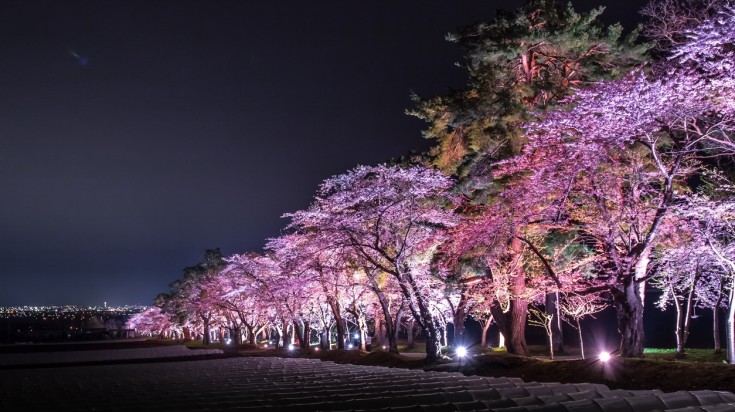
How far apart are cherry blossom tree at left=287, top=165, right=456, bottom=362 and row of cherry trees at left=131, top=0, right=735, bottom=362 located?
0.09m

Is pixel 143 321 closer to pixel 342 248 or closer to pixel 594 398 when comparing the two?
pixel 342 248

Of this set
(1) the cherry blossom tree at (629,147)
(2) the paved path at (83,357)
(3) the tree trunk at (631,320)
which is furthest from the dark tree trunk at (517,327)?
(2) the paved path at (83,357)

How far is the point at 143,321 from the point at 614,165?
444 ft

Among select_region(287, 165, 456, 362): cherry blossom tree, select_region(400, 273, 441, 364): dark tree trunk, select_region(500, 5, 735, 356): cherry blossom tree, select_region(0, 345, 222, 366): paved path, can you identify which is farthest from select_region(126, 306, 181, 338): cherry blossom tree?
select_region(500, 5, 735, 356): cherry blossom tree

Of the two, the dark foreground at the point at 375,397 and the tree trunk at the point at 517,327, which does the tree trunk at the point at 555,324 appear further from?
the dark foreground at the point at 375,397

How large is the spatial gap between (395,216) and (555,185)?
336 inches

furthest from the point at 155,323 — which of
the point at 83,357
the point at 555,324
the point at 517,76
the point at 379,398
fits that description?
the point at 379,398

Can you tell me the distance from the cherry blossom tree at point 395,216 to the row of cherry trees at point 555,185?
9 cm

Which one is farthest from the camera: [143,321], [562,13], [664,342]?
[143,321]

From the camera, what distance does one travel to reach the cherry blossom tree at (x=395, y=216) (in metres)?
24.5

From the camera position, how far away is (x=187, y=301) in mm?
68812

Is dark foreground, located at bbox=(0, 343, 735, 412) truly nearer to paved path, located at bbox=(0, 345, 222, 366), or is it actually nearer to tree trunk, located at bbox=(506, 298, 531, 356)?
tree trunk, located at bbox=(506, 298, 531, 356)

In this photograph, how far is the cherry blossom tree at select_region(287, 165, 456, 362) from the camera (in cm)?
2445

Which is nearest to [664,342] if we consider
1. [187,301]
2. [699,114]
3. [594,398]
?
[699,114]
